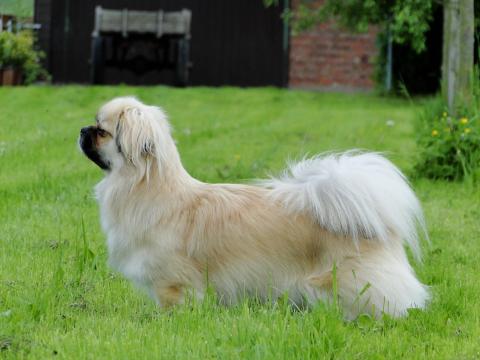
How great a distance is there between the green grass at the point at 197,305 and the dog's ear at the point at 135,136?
732 millimetres

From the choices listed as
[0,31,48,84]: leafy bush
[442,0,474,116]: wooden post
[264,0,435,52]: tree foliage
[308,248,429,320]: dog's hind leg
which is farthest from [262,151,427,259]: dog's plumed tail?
[0,31,48,84]: leafy bush

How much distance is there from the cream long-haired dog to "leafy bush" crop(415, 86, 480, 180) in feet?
13.1

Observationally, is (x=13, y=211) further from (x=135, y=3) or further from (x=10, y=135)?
(x=135, y=3)

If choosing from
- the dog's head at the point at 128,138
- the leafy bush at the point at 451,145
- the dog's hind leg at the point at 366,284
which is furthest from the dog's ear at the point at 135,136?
the leafy bush at the point at 451,145

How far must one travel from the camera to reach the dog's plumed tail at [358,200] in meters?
Result: 4.23

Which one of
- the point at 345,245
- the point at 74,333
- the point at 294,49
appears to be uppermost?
the point at 294,49

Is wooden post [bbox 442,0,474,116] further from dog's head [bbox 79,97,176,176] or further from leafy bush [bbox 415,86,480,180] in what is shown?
dog's head [bbox 79,97,176,176]

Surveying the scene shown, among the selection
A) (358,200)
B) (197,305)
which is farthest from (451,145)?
(197,305)

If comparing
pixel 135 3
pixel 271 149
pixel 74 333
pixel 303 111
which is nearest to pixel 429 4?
pixel 303 111

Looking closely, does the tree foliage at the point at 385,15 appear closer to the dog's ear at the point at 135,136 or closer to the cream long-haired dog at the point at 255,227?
the cream long-haired dog at the point at 255,227

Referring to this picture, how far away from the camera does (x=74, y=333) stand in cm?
381

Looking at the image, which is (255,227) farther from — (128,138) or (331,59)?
(331,59)

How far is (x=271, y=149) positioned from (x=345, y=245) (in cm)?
582

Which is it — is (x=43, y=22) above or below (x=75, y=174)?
above
